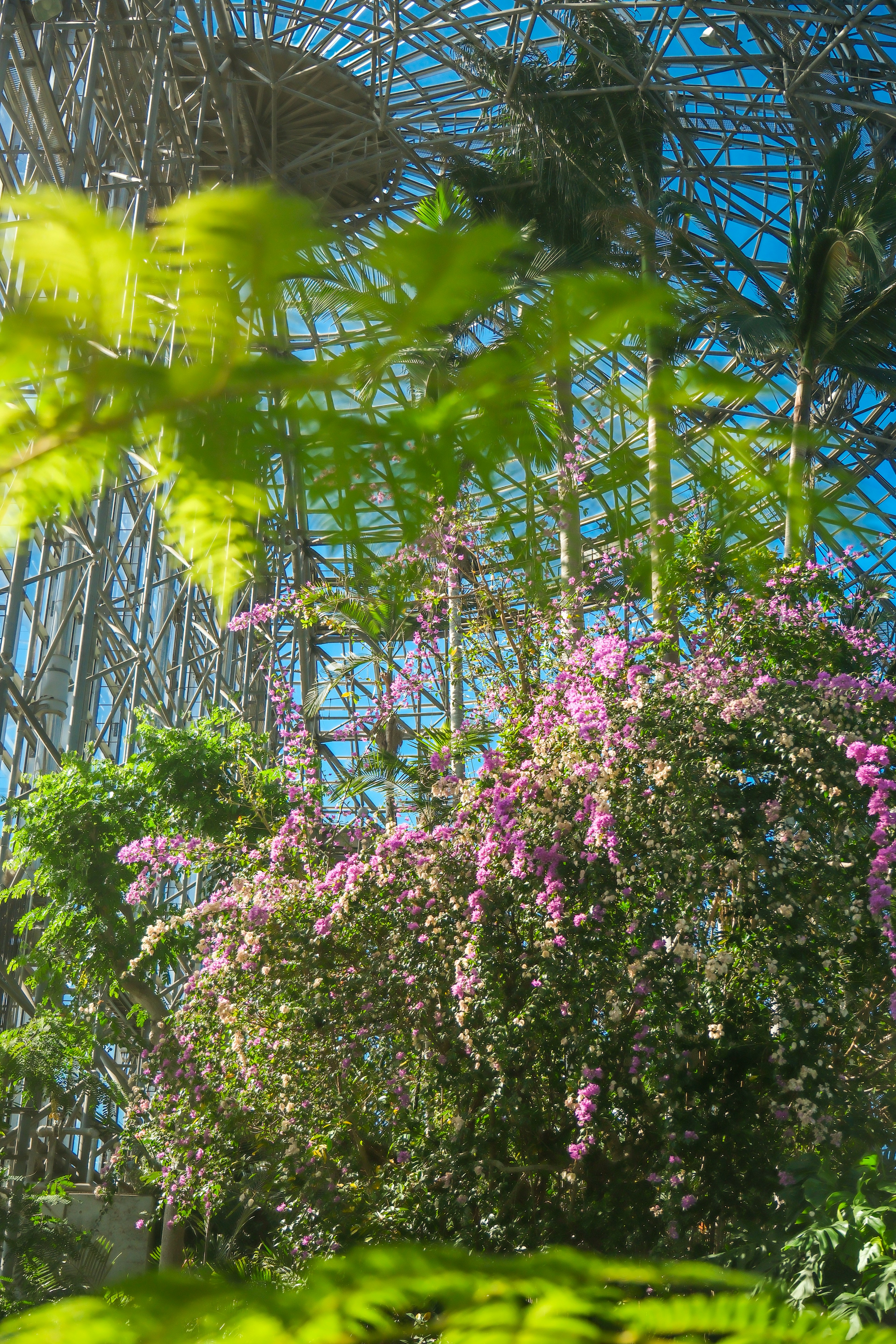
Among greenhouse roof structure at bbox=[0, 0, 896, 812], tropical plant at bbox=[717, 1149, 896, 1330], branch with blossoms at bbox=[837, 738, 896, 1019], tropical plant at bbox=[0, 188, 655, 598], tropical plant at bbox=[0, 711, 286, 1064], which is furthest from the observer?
greenhouse roof structure at bbox=[0, 0, 896, 812]

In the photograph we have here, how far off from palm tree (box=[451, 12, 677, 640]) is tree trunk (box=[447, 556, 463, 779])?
1493 millimetres

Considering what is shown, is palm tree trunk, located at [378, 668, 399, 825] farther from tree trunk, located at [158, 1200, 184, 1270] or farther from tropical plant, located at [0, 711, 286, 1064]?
tree trunk, located at [158, 1200, 184, 1270]

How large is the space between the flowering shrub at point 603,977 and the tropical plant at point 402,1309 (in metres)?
3.27

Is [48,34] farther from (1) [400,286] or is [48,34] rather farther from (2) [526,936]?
(1) [400,286]

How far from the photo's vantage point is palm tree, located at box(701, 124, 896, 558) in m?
7.72

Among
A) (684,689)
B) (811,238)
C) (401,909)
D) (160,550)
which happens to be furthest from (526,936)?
(160,550)

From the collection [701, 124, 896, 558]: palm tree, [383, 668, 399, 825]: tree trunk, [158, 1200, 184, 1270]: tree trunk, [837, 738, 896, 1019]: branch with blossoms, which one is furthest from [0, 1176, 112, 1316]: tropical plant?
[701, 124, 896, 558]: palm tree

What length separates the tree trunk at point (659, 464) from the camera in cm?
61

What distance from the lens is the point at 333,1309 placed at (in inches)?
15.3

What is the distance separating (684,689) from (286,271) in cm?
410

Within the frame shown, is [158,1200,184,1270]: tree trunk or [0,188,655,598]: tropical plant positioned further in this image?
[158,1200,184,1270]: tree trunk

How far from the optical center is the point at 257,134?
1262 centimetres

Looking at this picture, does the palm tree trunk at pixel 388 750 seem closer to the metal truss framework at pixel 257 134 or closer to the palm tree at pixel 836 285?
the metal truss framework at pixel 257 134

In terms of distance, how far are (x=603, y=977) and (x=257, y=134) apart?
1204 cm
